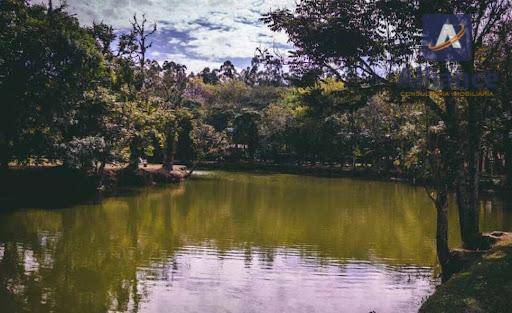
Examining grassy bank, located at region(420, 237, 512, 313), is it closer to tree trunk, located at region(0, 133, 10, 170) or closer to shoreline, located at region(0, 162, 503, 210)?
tree trunk, located at region(0, 133, 10, 170)

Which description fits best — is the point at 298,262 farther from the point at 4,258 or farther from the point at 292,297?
the point at 4,258

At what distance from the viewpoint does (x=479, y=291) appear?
9055mm

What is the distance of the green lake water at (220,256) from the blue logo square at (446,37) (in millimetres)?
6073

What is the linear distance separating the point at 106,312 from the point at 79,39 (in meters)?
17.6

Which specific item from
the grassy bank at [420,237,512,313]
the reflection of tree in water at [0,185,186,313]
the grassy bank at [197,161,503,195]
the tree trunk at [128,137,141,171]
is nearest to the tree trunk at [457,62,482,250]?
the grassy bank at [420,237,512,313]

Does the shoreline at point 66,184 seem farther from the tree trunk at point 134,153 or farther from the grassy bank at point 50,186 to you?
the tree trunk at point 134,153

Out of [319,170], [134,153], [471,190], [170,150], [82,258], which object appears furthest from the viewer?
[319,170]

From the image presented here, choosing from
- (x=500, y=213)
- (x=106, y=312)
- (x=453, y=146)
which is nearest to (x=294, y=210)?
(x=500, y=213)

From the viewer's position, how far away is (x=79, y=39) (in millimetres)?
24156

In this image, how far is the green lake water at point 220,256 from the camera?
11.1 metres

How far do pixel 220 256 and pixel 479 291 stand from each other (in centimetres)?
860

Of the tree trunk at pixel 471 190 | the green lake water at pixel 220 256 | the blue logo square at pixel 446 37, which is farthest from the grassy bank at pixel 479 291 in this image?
the blue logo square at pixel 446 37

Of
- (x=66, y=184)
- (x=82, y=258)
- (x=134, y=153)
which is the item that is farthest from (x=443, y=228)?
(x=134, y=153)

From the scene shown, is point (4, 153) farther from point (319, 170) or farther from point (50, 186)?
point (319, 170)
